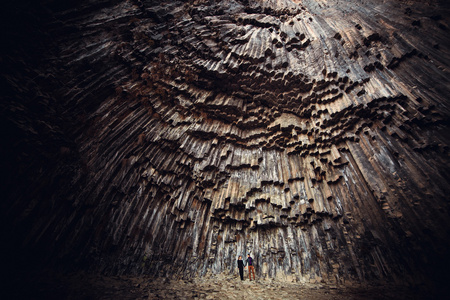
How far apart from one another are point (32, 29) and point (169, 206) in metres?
8.35

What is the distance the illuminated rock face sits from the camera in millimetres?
6316

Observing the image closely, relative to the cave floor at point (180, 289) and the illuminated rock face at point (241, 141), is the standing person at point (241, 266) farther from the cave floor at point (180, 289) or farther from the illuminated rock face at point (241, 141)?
the illuminated rock face at point (241, 141)

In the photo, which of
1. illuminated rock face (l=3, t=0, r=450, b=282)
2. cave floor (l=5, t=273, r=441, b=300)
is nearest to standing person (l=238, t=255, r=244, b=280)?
cave floor (l=5, t=273, r=441, b=300)

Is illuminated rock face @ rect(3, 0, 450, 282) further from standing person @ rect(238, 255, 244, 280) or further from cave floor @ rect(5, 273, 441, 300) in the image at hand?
standing person @ rect(238, 255, 244, 280)

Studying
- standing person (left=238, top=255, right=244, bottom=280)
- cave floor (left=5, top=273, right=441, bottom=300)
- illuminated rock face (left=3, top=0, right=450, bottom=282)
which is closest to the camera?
cave floor (left=5, top=273, right=441, bottom=300)

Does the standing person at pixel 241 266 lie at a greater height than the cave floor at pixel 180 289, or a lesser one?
greater

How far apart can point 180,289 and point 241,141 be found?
6697 mm

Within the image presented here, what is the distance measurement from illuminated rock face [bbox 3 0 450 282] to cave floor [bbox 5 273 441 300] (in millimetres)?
574

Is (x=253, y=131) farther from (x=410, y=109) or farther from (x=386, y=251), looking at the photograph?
(x=386, y=251)

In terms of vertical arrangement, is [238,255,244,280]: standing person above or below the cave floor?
above

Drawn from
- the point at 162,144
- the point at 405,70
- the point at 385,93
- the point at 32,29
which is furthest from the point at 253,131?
the point at 32,29

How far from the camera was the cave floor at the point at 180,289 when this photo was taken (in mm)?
4809

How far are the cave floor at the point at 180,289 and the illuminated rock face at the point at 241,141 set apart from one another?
574 mm

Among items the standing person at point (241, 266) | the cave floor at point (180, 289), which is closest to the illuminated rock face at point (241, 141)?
the cave floor at point (180, 289)
